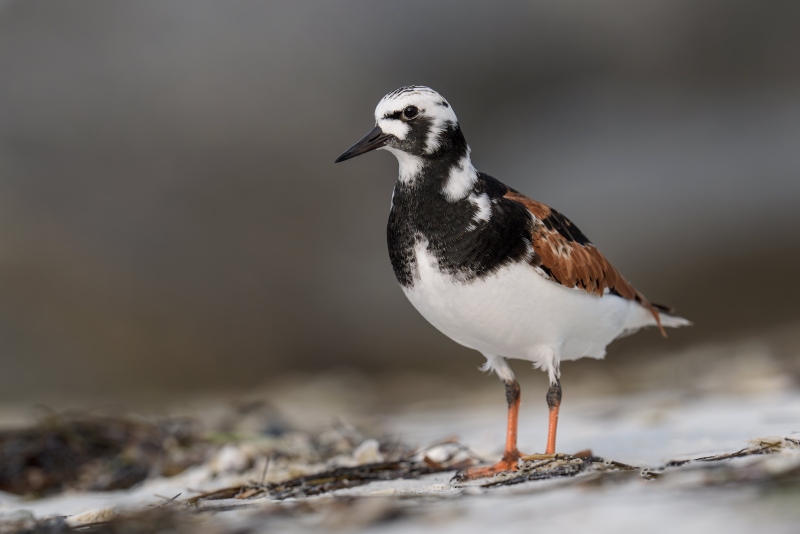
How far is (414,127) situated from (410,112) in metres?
0.07

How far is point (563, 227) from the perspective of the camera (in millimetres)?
4035

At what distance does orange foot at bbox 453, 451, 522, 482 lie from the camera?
141 inches

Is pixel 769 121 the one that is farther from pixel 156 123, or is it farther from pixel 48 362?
pixel 48 362

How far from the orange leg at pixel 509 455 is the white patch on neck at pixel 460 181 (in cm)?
107

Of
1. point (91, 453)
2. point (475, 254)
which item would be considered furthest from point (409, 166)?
point (91, 453)

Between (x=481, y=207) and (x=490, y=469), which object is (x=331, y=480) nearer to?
(x=490, y=469)

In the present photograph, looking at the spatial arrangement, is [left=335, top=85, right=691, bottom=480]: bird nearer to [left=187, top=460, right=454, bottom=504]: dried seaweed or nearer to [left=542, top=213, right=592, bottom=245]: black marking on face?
[left=542, top=213, right=592, bottom=245]: black marking on face

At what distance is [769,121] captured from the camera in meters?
18.9

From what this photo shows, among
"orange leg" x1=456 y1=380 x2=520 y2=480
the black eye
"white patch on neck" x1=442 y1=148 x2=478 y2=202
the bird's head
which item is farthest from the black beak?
"orange leg" x1=456 y1=380 x2=520 y2=480

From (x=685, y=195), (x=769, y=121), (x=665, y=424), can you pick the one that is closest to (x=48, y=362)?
(x=665, y=424)

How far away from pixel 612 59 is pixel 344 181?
7.63m

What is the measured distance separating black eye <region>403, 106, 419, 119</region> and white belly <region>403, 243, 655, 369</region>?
0.60 m

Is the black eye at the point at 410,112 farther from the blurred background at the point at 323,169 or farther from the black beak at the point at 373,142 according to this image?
the blurred background at the point at 323,169

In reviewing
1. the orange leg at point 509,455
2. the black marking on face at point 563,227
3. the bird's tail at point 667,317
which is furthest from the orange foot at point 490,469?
the bird's tail at point 667,317
